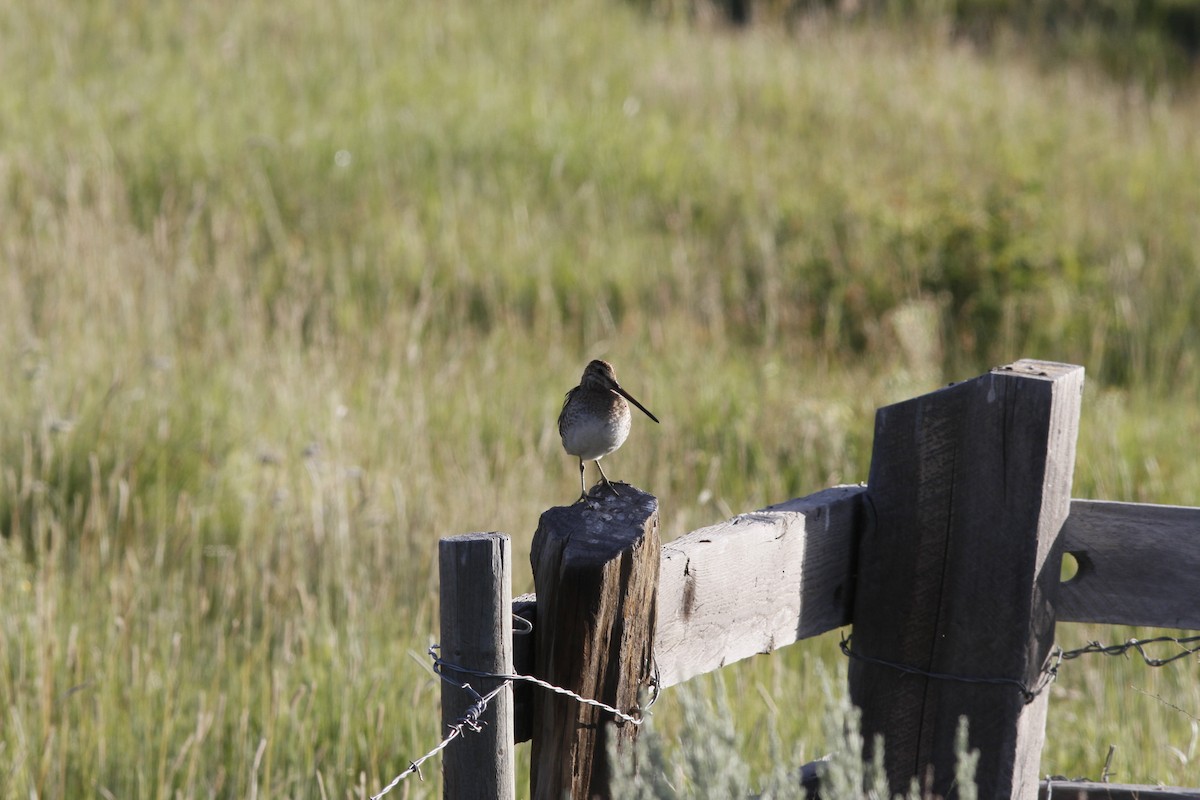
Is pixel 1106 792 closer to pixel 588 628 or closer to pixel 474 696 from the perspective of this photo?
A: pixel 588 628

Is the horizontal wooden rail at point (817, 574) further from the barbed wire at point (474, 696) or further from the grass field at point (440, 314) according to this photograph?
the grass field at point (440, 314)

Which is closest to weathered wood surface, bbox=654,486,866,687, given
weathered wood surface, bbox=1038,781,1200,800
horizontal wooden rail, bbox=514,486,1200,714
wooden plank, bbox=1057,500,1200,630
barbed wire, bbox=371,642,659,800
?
horizontal wooden rail, bbox=514,486,1200,714

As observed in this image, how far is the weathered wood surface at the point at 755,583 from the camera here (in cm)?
200

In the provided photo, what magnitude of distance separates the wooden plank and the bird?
0.94 meters

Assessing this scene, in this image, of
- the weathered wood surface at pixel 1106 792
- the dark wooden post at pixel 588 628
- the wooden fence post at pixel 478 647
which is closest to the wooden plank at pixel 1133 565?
the weathered wood surface at pixel 1106 792

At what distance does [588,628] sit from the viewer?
1.80m

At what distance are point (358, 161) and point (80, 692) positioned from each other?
530 centimetres

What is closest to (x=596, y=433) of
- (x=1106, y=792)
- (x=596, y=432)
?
(x=596, y=432)

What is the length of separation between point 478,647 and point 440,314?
499cm

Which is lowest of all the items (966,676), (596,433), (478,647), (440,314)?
(966,676)

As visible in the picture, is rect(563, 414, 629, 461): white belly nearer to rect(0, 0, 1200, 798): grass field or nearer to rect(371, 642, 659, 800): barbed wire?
rect(0, 0, 1200, 798): grass field

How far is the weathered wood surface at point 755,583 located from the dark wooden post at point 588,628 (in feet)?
0.30

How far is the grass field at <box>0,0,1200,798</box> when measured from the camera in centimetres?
347

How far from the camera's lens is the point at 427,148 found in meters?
8.33
